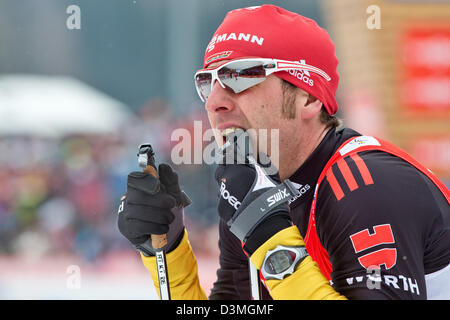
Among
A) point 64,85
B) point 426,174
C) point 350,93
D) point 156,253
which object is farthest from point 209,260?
point 64,85

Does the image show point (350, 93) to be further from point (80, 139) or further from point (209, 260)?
point (80, 139)

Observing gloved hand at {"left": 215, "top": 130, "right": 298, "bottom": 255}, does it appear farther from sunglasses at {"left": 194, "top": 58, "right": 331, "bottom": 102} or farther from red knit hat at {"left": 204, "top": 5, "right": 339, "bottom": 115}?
red knit hat at {"left": 204, "top": 5, "right": 339, "bottom": 115}

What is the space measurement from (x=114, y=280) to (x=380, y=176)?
605cm

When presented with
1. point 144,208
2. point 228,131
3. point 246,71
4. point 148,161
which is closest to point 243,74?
point 246,71

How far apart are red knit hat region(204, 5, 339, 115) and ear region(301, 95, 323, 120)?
0.08 feet

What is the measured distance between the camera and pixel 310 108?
2.32m

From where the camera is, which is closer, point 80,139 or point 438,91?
point 438,91

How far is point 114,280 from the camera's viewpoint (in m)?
7.36

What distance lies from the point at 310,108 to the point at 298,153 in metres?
0.19

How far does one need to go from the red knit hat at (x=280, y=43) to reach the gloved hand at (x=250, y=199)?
1.57 ft

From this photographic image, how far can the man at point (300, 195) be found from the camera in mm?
1732

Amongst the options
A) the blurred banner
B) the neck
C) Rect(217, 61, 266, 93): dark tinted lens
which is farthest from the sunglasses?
the blurred banner

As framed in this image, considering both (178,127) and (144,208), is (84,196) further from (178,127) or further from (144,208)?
(144,208)

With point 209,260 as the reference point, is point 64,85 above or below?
above
